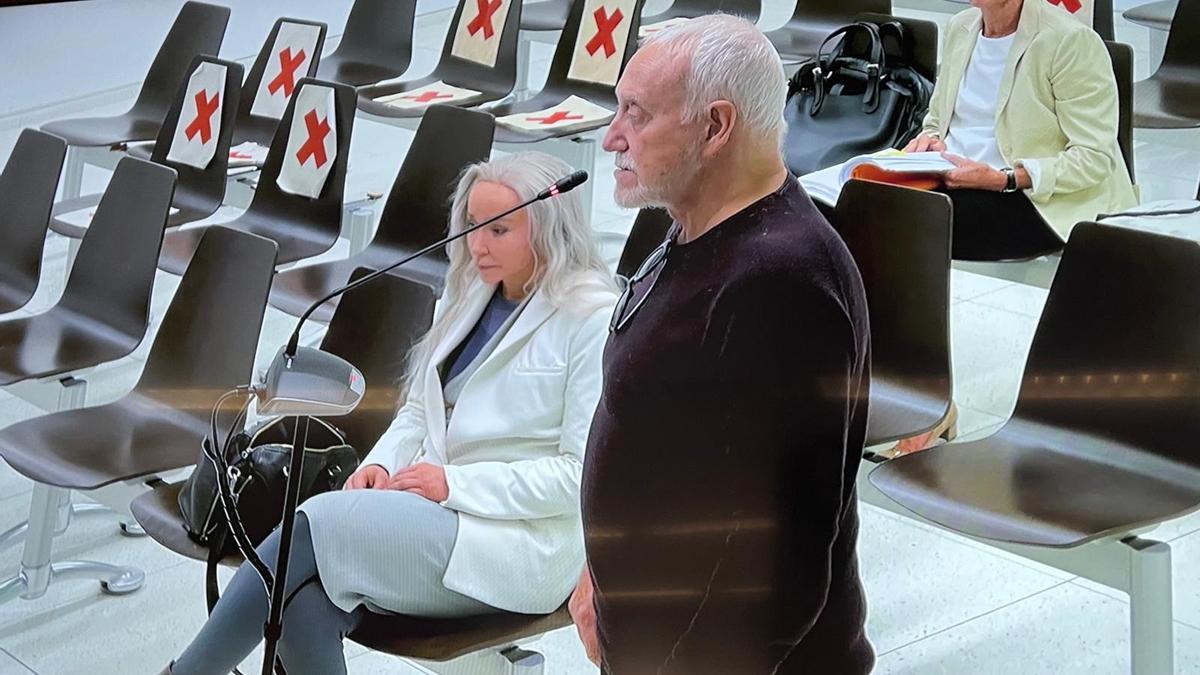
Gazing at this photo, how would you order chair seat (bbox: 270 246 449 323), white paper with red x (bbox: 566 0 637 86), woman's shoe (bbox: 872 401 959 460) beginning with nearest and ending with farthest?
woman's shoe (bbox: 872 401 959 460) → chair seat (bbox: 270 246 449 323) → white paper with red x (bbox: 566 0 637 86)

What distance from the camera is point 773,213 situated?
1591 millimetres

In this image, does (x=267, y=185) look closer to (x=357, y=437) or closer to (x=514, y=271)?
(x=357, y=437)

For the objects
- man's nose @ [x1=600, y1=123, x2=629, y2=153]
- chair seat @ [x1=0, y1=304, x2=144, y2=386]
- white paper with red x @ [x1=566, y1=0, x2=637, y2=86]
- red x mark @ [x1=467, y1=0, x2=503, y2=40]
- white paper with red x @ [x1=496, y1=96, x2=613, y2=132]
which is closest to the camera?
man's nose @ [x1=600, y1=123, x2=629, y2=153]

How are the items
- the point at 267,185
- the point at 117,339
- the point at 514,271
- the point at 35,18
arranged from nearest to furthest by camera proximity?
the point at 514,271 < the point at 117,339 < the point at 267,185 < the point at 35,18

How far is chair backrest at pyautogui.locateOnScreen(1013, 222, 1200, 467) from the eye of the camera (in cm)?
279

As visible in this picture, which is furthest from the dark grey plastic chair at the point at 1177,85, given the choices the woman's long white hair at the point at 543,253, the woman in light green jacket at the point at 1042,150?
the woman's long white hair at the point at 543,253

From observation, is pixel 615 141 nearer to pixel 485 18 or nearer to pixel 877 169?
pixel 877 169

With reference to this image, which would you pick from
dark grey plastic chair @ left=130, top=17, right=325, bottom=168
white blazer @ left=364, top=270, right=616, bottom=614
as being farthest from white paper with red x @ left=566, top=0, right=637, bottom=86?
white blazer @ left=364, top=270, right=616, bottom=614

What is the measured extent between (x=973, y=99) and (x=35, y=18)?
15.1 ft

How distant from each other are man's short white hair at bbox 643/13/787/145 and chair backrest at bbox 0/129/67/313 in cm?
280

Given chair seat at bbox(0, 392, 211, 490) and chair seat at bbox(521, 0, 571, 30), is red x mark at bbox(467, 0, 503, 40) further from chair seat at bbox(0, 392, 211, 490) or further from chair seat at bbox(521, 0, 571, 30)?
chair seat at bbox(0, 392, 211, 490)

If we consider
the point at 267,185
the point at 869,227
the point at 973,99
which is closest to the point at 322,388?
the point at 869,227

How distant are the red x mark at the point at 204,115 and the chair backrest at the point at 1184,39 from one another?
2804 millimetres

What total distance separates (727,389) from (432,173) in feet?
8.76
